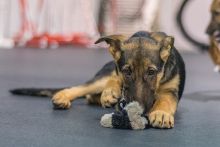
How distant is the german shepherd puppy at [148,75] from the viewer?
11.2 ft

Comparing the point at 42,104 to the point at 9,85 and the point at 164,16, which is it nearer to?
the point at 9,85

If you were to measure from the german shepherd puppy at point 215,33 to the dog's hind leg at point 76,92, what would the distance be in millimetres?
1813

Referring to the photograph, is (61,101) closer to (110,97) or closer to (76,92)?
(76,92)

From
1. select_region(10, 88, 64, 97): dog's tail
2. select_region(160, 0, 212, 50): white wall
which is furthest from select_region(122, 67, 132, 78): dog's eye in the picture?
select_region(160, 0, 212, 50): white wall

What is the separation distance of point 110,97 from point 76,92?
699 millimetres

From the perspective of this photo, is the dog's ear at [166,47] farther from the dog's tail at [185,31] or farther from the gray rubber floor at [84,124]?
the dog's tail at [185,31]

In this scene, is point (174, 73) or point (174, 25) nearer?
point (174, 73)

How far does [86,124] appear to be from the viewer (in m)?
3.61

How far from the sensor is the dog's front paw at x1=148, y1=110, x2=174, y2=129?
3404 mm

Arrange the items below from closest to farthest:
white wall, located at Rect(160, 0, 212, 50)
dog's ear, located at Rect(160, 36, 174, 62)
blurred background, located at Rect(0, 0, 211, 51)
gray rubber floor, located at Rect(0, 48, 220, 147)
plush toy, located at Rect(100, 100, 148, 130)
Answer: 1. gray rubber floor, located at Rect(0, 48, 220, 147)
2. plush toy, located at Rect(100, 100, 148, 130)
3. dog's ear, located at Rect(160, 36, 174, 62)
4. blurred background, located at Rect(0, 0, 211, 51)
5. white wall, located at Rect(160, 0, 212, 50)

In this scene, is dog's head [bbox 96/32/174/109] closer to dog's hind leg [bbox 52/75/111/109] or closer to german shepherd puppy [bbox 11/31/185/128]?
german shepherd puppy [bbox 11/31/185/128]

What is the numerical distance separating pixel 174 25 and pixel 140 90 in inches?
417

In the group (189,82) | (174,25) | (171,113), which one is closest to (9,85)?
(189,82)

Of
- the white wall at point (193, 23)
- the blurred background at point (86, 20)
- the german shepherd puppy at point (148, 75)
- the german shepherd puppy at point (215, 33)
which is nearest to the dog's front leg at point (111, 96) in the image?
the german shepherd puppy at point (148, 75)
